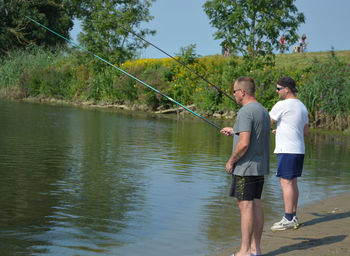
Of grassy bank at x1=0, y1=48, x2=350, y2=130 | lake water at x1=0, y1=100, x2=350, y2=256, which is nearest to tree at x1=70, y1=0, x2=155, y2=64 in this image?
grassy bank at x1=0, y1=48, x2=350, y2=130

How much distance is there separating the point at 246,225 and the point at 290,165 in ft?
4.64

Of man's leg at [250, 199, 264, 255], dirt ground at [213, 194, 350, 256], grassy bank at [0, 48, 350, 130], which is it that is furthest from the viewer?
grassy bank at [0, 48, 350, 130]

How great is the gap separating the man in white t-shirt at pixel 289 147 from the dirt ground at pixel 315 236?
0.25m

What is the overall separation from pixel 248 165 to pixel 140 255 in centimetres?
128

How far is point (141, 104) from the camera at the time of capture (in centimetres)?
2911

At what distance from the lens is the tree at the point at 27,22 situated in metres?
44.7

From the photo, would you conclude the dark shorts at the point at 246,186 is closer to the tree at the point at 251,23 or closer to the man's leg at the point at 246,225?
the man's leg at the point at 246,225

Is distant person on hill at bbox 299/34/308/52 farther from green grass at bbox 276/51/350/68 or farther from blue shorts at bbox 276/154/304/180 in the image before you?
blue shorts at bbox 276/154/304/180

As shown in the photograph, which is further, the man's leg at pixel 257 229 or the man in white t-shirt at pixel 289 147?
the man in white t-shirt at pixel 289 147

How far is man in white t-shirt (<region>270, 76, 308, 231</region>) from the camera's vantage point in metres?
5.91

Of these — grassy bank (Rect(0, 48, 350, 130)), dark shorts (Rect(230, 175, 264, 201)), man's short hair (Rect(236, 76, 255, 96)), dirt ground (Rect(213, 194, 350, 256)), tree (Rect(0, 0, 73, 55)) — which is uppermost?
tree (Rect(0, 0, 73, 55))

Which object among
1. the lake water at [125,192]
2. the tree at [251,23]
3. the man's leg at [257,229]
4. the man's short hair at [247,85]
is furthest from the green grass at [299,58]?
the man's leg at [257,229]

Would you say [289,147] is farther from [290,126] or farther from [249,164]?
[249,164]

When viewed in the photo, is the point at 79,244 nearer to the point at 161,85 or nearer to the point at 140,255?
the point at 140,255
